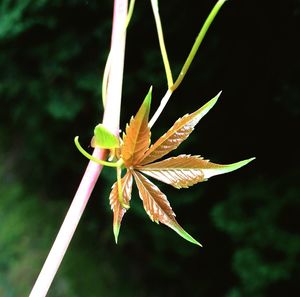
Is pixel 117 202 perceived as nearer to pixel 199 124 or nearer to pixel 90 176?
pixel 90 176

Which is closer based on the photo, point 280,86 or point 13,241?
point 280,86

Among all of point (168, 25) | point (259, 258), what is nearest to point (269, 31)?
point (168, 25)

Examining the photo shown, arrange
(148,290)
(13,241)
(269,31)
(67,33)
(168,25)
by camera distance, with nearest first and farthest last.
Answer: (269,31) < (168,25) < (67,33) < (13,241) < (148,290)

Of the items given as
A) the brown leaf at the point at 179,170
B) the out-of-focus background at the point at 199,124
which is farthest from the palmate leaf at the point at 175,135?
the out-of-focus background at the point at 199,124

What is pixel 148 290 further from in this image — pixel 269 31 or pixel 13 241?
pixel 269 31

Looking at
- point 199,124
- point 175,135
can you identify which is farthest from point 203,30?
point 199,124

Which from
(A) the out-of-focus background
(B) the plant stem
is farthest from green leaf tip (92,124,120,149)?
(A) the out-of-focus background
